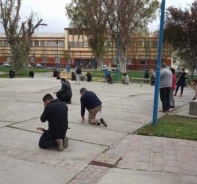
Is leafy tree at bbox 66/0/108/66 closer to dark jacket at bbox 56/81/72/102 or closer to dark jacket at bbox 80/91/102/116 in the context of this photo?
dark jacket at bbox 56/81/72/102

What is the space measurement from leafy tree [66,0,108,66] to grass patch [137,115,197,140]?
126 feet

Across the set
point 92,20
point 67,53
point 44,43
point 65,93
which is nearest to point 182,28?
point 92,20

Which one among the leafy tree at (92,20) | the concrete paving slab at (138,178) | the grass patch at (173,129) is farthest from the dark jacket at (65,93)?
the leafy tree at (92,20)

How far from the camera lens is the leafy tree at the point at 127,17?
Result: 42406 millimetres

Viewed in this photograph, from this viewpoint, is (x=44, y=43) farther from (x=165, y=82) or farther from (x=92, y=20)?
(x=165, y=82)

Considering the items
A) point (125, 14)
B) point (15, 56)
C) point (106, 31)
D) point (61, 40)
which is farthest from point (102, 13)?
point (61, 40)

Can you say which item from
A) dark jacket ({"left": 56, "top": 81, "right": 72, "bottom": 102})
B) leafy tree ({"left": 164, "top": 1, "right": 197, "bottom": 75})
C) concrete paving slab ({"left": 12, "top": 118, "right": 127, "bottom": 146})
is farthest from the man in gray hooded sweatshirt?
leafy tree ({"left": 164, "top": 1, "right": 197, "bottom": 75})

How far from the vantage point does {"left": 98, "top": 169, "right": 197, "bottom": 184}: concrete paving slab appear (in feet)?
16.7

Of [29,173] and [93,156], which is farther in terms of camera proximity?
[93,156]

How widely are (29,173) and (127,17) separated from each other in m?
39.3

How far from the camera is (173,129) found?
8.98 meters

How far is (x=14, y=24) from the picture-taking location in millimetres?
44812

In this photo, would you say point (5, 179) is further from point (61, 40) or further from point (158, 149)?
point (61, 40)

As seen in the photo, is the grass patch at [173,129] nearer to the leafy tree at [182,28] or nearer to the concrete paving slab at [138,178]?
the concrete paving slab at [138,178]
